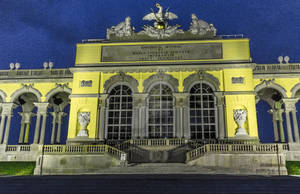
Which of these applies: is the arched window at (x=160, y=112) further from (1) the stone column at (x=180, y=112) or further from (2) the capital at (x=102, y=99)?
(2) the capital at (x=102, y=99)

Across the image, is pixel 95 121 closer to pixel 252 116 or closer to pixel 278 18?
pixel 252 116

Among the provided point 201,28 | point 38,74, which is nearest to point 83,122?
point 38,74

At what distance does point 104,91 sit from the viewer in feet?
97.9

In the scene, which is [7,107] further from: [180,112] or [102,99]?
[180,112]

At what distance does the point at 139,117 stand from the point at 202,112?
5954 millimetres

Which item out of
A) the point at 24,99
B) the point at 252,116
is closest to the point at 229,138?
the point at 252,116

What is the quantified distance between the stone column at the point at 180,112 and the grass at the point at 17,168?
1306cm

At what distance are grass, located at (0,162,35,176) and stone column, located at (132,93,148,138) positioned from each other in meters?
9.34

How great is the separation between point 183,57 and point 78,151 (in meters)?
13.4

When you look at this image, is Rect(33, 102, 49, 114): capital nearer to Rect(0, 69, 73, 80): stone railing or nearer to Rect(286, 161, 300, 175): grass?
Rect(0, 69, 73, 80): stone railing

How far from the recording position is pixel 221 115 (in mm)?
28219

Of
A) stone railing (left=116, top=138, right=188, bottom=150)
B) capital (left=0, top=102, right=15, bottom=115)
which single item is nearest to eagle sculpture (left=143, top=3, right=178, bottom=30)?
stone railing (left=116, top=138, right=188, bottom=150)

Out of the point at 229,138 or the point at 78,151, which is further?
the point at 229,138
